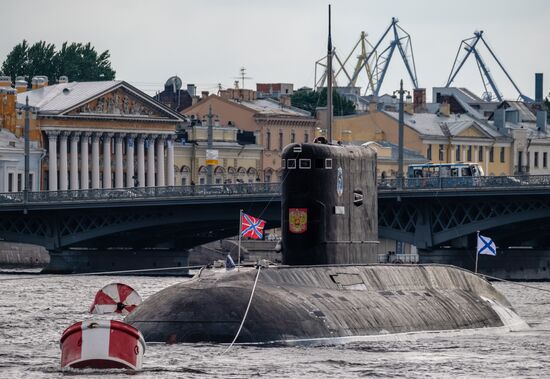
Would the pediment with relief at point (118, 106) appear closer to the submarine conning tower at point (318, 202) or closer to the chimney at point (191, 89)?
the chimney at point (191, 89)

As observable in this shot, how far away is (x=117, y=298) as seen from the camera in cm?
4359

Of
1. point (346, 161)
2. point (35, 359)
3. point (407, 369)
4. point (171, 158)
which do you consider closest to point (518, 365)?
point (407, 369)

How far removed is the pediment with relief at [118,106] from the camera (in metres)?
119

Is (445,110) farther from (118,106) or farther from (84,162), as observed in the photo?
(84,162)

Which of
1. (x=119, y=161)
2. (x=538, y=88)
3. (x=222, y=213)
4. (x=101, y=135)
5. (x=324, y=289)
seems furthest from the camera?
(x=538, y=88)

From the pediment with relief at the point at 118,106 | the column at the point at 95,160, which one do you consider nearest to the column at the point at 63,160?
the pediment with relief at the point at 118,106

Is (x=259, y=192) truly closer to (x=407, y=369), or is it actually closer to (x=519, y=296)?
(x=519, y=296)

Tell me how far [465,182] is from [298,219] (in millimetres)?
44832

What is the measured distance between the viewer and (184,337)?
1348 inches

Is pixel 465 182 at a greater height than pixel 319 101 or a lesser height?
lesser

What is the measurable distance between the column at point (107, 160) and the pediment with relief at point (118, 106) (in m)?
1.85

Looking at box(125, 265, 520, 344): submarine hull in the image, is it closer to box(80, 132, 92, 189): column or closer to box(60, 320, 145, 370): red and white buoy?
box(60, 320, 145, 370): red and white buoy

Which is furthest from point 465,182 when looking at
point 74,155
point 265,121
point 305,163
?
point 265,121

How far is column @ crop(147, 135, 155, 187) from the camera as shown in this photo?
124812mm
